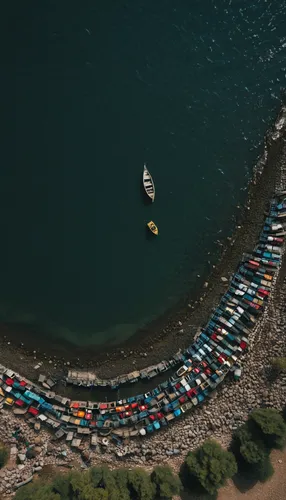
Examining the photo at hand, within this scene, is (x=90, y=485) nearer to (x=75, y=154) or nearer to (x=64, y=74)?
(x=75, y=154)

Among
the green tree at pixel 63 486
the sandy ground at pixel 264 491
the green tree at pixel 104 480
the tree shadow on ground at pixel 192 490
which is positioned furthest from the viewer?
the sandy ground at pixel 264 491

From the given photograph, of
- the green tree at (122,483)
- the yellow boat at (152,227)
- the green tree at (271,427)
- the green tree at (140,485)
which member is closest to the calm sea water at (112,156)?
the yellow boat at (152,227)

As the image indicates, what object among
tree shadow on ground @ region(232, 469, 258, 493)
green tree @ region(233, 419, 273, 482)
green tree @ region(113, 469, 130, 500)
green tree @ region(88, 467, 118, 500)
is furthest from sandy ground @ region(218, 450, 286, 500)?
green tree @ region(88, 467, 118, 500)

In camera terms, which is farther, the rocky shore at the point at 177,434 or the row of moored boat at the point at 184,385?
the row of moored boat at the point at 184,385

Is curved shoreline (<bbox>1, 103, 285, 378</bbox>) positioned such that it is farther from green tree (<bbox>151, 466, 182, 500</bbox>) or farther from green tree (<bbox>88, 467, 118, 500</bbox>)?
green tree (<bbox>151, 466, 182, 500</bbox>)

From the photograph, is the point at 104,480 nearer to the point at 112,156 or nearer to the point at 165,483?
the point at 165,483

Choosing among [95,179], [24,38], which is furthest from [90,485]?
[24,38]

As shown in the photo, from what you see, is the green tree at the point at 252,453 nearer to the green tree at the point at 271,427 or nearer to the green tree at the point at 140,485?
the green tree at the point at 271,427
